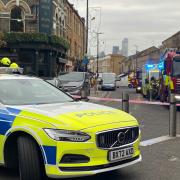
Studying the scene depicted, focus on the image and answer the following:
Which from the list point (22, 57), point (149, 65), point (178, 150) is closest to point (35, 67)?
point (22, 57)

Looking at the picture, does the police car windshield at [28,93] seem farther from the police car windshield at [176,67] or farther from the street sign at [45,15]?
the street sign at [45,15]

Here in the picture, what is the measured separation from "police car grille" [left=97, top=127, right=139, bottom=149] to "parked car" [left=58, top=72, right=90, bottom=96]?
51.2ft

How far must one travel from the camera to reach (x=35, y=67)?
3997 centimetres

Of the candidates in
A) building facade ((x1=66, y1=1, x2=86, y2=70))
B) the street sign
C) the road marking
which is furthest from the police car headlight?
building facade ((x1=66, y1=1, x2=86, y2=70))

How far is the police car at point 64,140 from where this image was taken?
575cm

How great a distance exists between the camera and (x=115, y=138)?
605cm

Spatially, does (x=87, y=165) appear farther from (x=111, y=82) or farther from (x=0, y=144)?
(x=111, y=82)

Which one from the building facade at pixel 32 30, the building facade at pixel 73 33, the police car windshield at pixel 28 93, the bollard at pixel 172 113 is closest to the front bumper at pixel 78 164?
the police car windshield at pixel 28 93

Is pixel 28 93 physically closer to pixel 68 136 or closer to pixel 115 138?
pixel 68 136

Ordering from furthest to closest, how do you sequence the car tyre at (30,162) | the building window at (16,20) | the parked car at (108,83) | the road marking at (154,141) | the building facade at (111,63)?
the building facade at (111,63), the parked car at (108,83), the building window at (16,20), the road marking at (154,141), the car tyre at (30,162)

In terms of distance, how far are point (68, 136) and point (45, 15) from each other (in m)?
34.2

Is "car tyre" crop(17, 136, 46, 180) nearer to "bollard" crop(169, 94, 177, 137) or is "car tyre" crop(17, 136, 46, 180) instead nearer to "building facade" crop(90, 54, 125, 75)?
"bollard" crop(169, 94, 177, 137)

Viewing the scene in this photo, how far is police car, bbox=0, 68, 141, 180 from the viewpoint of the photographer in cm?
575

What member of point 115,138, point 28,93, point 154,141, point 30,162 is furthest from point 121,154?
point 154,141
